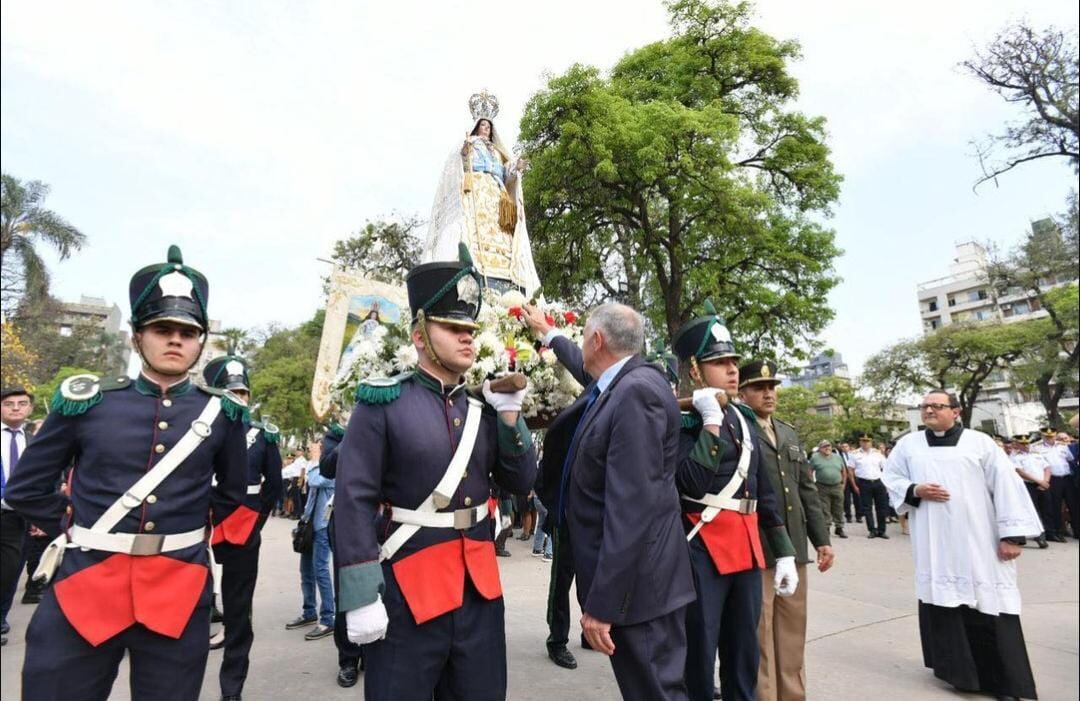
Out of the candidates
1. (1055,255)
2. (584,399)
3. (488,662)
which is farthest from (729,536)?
(1055,255)

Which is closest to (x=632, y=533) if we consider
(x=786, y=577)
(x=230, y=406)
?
(x=786, y=577)

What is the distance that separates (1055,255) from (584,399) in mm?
32833

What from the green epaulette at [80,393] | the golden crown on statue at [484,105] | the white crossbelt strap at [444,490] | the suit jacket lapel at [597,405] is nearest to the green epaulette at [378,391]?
the white crossbelt strap at [444,490]

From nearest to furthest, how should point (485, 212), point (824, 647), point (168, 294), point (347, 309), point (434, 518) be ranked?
point (434, 518) → point (168, 294) → point (824, 647) → point (347, 309) → point (485, 212)

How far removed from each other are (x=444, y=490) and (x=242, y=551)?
2783 millimetres

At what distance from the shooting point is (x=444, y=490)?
2.45 meters

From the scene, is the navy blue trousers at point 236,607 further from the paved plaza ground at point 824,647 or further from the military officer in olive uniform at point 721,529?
the military officer in olive uniform at point 721,529

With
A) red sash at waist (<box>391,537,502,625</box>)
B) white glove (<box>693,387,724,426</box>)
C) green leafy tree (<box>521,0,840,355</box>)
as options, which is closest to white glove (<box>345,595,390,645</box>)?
red sash at waist (<box>391,537,502,625</box>)

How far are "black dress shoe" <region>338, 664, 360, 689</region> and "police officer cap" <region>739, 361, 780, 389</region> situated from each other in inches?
136

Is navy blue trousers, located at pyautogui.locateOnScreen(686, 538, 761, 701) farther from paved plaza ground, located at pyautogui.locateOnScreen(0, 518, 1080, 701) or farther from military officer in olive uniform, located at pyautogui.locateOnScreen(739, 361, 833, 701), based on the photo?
paved plaza ground, located at pyautogui.locateOnScreen(0, 518, 1080, 701)

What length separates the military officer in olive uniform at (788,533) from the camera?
12.4 ft

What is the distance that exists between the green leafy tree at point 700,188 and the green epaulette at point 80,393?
597 inches

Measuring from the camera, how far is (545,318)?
3.78 meters

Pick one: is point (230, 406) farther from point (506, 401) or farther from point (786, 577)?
point (786, 577)
